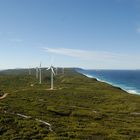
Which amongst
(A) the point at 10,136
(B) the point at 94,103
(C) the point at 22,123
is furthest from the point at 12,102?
(A) the point at 10,136

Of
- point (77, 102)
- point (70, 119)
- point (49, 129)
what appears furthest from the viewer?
point (77, 102)

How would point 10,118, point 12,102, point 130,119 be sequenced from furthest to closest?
1. point 12,102
2. point 130,119
3. point 10,118

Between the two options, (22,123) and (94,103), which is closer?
(22,123)

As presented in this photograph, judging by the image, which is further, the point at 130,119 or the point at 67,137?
the point at 130,119

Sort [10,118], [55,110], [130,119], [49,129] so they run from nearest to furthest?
1. [49,129]
2. [10,118]
3. [130,119]
4. [55,110]

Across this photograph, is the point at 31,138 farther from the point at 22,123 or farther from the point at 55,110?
the point at 55,110

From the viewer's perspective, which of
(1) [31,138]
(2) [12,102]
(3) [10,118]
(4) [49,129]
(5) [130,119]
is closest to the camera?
(1) [31,138]

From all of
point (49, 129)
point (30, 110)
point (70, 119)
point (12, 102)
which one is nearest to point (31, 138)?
point (49, 129)

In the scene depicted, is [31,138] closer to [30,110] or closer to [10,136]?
[10,136]
